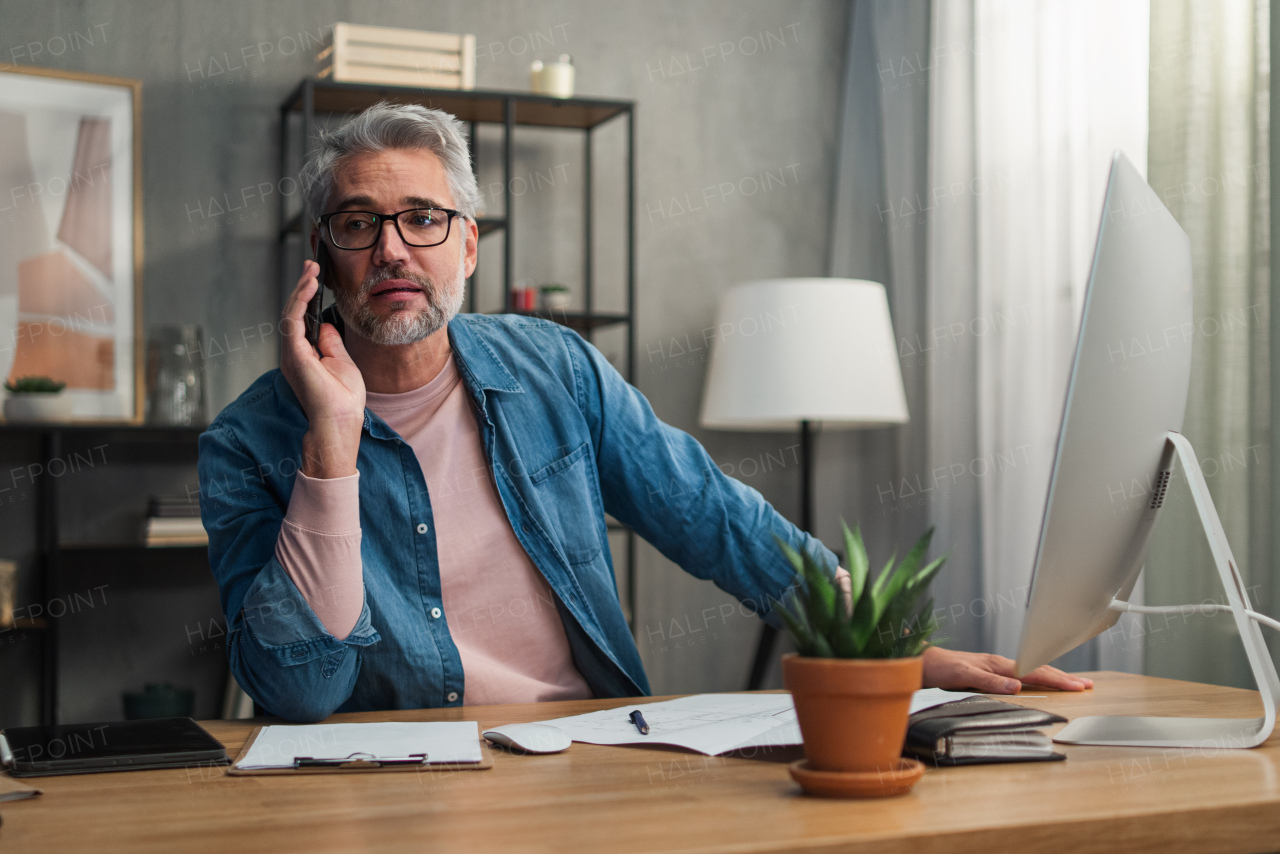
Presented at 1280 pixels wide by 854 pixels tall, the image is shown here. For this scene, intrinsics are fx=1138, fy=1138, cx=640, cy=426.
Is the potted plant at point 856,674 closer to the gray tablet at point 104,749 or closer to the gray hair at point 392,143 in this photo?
the gray tablet at point 104,749

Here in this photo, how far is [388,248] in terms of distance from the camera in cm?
159

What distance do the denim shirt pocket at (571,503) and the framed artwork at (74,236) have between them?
5.96ft

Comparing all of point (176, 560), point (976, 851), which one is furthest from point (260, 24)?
point (976, 851)

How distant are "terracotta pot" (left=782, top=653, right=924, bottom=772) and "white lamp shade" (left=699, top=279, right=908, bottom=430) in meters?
2.04

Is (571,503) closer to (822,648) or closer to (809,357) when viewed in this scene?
(822,648)

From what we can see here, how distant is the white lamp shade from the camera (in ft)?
9.53

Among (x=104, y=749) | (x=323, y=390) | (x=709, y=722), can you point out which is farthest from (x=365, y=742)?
(x=323, y=390)

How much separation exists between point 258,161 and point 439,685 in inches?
85.5

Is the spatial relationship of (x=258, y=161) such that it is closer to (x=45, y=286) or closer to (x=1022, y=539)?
(x=45, y=286)

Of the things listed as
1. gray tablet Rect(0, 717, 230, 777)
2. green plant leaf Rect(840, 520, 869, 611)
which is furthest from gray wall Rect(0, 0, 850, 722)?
green plant leaf Rect(840, 520, 869, 611)

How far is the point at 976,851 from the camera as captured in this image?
771 millimetres

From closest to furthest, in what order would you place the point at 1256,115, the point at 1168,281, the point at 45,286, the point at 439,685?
1. the point at 1168,281
2. the point at 439,685
3. the point at 1256,115
4. the point at 45,286

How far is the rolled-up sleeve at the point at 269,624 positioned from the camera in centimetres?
121

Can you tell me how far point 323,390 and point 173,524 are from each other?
65.9 inches
